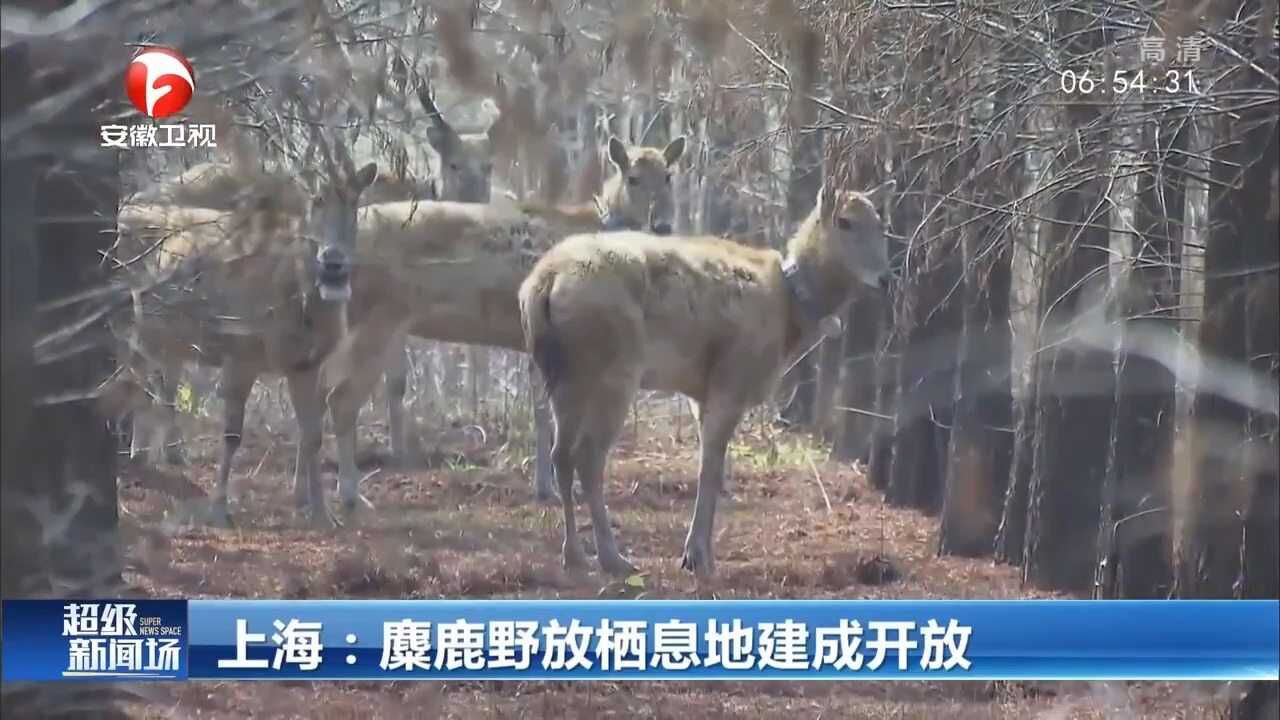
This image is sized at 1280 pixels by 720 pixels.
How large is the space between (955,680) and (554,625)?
1.60 metres

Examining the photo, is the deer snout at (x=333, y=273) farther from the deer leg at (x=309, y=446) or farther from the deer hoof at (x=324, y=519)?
the deer hoof at (x=324, y=519)

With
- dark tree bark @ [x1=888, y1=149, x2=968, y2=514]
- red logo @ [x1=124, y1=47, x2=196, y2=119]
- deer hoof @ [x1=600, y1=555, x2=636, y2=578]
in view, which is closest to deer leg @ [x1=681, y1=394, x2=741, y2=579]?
deer hoof @ [x1=600, y1=555, x2=636, y2=578]

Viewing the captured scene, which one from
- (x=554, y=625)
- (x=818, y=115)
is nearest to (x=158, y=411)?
(x=554, y=625)

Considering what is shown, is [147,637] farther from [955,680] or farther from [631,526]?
[955,680]

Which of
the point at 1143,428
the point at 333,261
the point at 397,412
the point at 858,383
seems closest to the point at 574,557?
the point at 397,412

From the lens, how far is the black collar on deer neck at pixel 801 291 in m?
7.79

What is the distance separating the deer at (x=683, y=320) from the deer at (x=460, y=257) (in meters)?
0.18

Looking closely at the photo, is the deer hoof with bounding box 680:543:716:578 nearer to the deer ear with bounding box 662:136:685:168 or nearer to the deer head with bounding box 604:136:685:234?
the deer head with bounding box 604:136:685:234

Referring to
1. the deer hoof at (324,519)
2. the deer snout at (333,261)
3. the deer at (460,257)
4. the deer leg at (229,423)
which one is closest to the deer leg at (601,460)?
the deer at (460,257)

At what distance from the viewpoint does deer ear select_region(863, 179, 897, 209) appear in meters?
6.72

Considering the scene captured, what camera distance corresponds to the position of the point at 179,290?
5.70 m

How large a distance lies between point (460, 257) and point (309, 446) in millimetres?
1263

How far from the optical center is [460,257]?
25.3 ft
